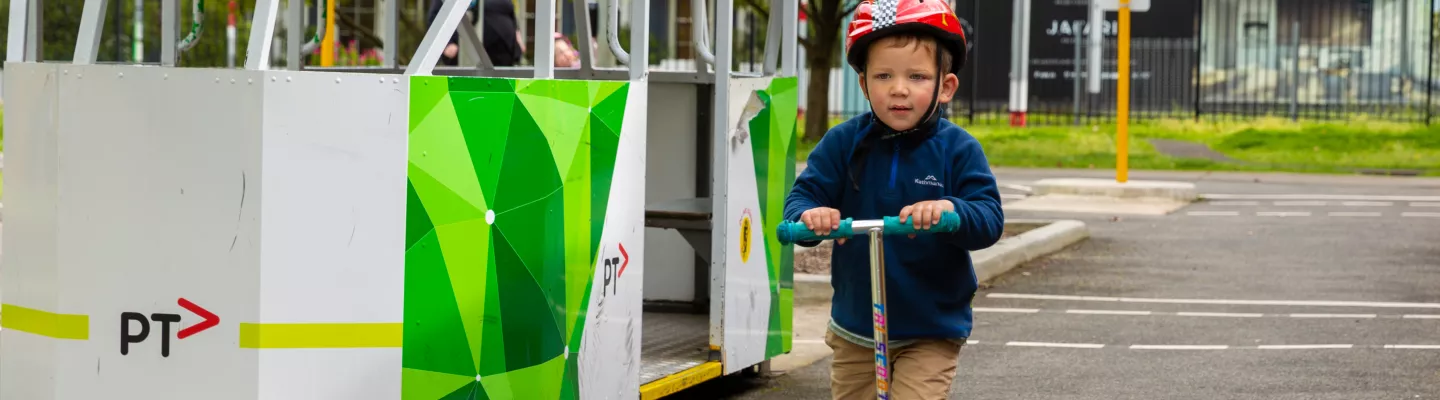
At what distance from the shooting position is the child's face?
459cm

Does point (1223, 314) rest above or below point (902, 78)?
below

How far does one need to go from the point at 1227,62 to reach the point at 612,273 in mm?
26713

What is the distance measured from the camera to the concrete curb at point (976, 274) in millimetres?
8406

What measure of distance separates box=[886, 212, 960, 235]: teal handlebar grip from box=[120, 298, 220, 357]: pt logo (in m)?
1.73

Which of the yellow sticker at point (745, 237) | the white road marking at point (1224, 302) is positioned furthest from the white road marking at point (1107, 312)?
the yellow sticker at point (745, 237)

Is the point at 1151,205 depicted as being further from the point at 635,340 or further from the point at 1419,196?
the point at 635,340

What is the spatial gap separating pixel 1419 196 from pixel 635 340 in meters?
14.0

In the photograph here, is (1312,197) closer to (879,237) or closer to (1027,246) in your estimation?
(1027,246)

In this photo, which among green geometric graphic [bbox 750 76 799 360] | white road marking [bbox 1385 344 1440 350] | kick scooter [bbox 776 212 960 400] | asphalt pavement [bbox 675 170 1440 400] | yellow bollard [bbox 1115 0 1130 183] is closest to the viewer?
kick scooter [bbox 776 212 960 400]

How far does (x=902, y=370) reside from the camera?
4.78 m

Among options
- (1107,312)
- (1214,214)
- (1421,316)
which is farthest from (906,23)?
(1214,214)

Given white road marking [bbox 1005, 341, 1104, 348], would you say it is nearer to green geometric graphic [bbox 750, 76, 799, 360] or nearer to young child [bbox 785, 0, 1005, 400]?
green geometric graphic [bbox 750, 76, 799, 360]

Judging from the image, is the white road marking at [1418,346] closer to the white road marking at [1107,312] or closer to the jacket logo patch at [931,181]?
the white road marking at [1107,312]

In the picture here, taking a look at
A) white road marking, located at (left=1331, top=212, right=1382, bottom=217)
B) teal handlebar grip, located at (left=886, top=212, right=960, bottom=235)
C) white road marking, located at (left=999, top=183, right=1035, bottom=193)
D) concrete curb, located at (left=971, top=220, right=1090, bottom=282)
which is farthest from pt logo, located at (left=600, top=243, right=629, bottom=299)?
white road marking, located at (left=999, top=183, right=1035, bottom=193)
